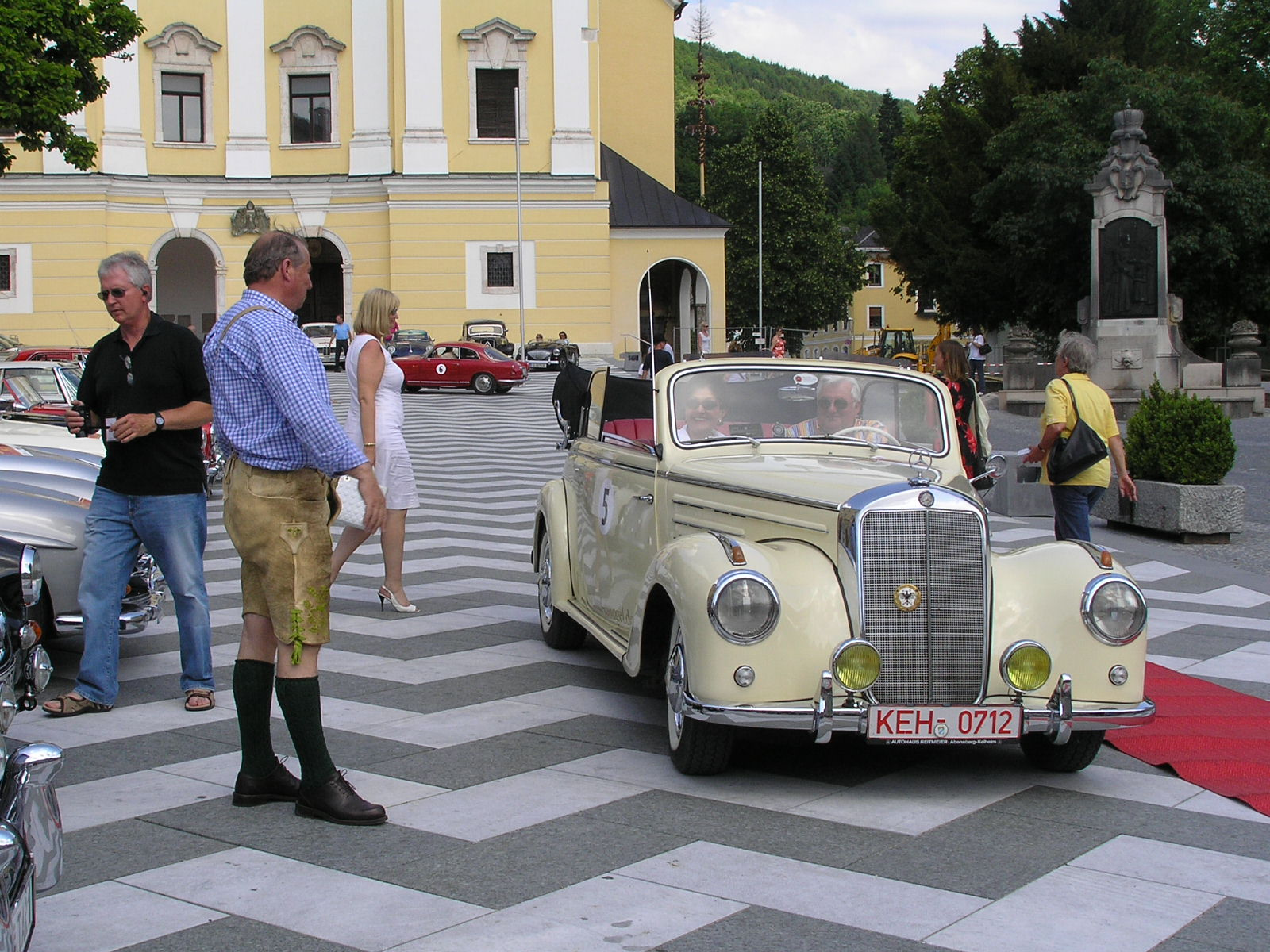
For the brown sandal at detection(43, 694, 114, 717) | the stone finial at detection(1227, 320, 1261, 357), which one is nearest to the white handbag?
the brown sandal at detection(43, 694, 114, 717)

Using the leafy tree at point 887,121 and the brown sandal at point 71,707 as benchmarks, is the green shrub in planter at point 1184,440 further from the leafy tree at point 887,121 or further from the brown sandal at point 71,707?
the leafy tree at point 887,121

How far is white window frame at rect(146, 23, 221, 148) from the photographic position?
156 feet

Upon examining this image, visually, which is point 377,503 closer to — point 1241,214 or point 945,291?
point 1241,214

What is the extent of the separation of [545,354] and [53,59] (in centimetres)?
2236

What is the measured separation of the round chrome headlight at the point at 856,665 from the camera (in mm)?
5551

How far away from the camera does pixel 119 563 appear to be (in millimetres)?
6684

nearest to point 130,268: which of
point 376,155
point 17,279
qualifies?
point 376,155

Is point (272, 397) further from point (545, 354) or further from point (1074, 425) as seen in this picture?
point (545, 354)

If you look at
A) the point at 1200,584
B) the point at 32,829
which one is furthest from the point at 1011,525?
the point at 32,829

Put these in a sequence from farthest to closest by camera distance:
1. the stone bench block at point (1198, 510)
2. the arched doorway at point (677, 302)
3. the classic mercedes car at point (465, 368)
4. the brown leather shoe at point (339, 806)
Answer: the arched doorway at point (677, 302), the classic mercedes car at point (465, 368), the stone bench block at point (1198, 510), the brown leather shoe at point (339, 806)

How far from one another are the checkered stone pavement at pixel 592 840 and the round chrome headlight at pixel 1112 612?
63cm

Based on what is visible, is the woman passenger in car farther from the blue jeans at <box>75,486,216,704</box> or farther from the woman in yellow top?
the woman in yellow top

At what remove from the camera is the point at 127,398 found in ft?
21.9

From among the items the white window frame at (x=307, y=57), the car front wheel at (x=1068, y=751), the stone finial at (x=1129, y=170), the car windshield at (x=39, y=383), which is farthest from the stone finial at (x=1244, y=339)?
the white window frame at (x=307, y=57)
